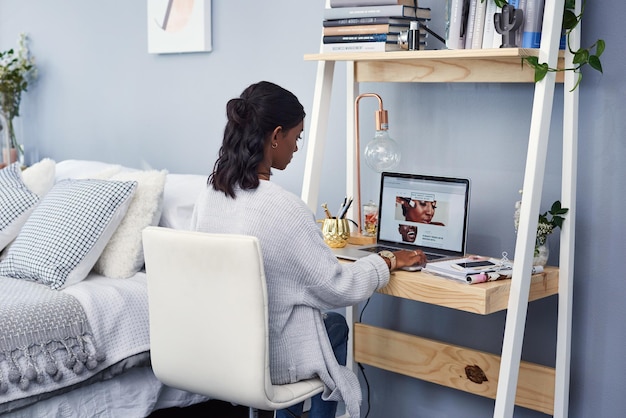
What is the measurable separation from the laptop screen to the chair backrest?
70 centimetres

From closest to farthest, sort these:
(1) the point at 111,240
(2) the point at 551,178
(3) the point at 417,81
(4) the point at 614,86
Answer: (4) the point at 614,86 → (2) the point at 551,178 → (3) the point at 417,81 → (1) the point at 111,240

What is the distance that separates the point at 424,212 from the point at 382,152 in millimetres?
225

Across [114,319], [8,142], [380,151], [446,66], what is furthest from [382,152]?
[8,142]

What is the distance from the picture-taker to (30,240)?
2605 mm

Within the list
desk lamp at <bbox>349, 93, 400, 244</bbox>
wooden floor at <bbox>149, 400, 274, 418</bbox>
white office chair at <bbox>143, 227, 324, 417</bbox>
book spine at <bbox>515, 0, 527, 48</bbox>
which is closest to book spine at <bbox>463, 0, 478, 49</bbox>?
→ book spine at <bbox>515, 0, 527, 48</bbox>

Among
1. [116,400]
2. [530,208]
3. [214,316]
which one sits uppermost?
[530,208]

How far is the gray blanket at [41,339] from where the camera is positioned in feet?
7.30

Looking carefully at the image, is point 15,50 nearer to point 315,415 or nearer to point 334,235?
point 334,235

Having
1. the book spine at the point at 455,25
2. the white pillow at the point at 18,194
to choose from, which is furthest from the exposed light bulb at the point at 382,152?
the white pillow at the point at 18,194

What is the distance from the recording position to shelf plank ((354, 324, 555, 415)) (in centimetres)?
226

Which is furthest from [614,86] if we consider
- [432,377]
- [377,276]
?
[432,377]

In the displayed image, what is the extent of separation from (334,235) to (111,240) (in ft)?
2.46

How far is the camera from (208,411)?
9.25 ft

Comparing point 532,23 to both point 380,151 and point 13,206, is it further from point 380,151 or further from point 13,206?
point 13,206
